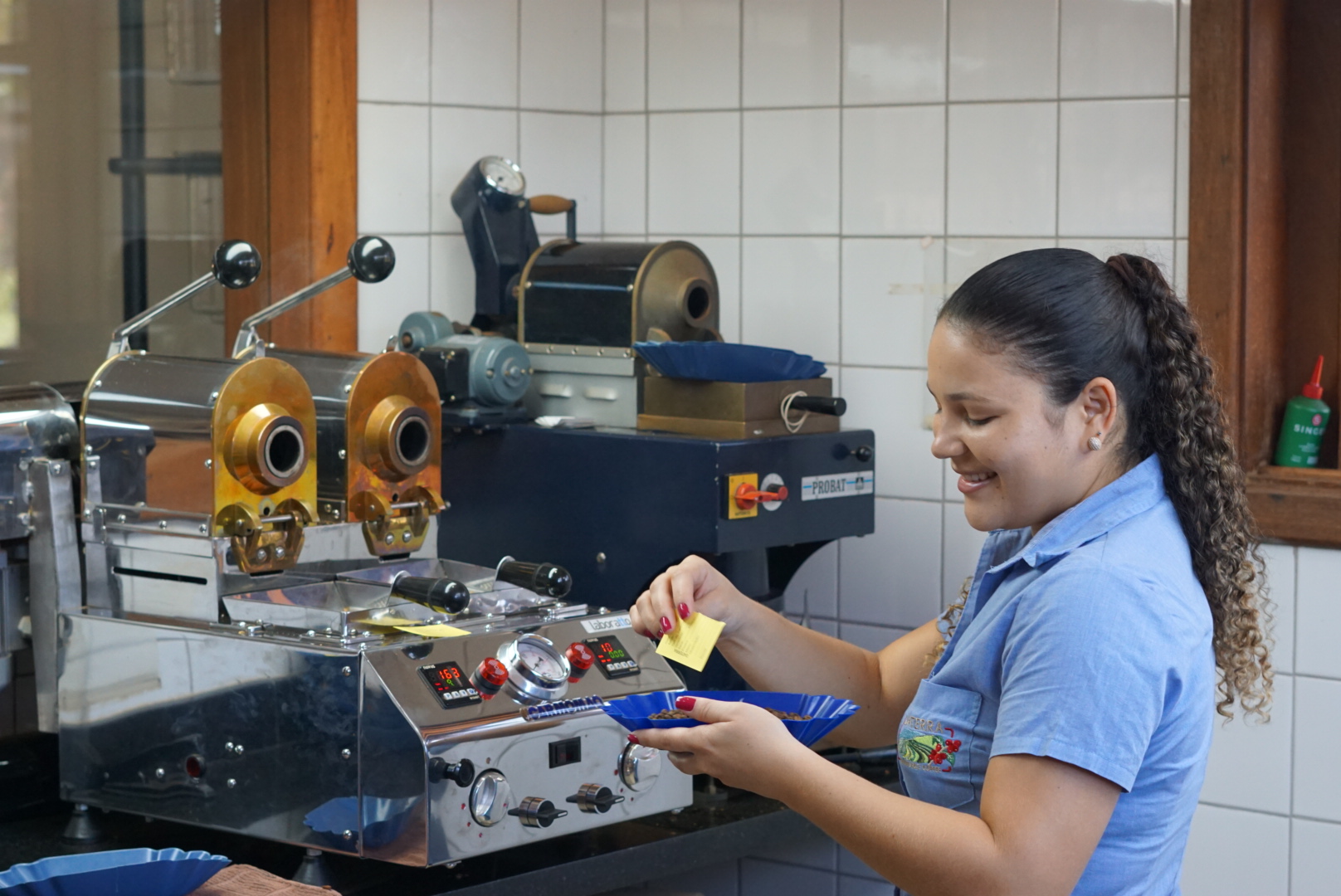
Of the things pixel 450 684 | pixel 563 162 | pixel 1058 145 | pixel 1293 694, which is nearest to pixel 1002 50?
pixel 1058 145

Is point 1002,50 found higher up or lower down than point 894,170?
higher up

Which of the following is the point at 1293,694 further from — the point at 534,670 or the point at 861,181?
the point at 534,670

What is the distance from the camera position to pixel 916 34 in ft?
8.62

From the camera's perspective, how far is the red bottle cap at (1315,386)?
7.83 ft

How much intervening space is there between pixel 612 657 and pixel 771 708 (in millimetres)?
383

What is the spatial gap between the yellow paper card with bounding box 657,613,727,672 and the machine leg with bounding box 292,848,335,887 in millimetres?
441

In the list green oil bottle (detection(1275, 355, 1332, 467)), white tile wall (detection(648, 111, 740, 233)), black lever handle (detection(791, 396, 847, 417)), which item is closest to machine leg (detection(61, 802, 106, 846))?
black lever handle (detection(791, 396, 847, 417))

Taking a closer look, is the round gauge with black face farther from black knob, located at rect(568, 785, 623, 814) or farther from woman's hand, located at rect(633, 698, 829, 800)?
woman's hand, located at rect(633, 698, 829, 800)

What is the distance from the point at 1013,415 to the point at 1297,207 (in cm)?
139

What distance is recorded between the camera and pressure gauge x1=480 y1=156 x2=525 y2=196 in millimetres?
2602

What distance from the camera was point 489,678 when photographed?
1.69 meters

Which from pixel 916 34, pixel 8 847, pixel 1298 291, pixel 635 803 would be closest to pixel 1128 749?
pixel 635 803

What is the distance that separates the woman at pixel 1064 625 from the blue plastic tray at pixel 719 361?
887mm

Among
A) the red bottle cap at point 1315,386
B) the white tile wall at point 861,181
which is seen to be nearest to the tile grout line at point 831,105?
the white tile wall at point 861,181
